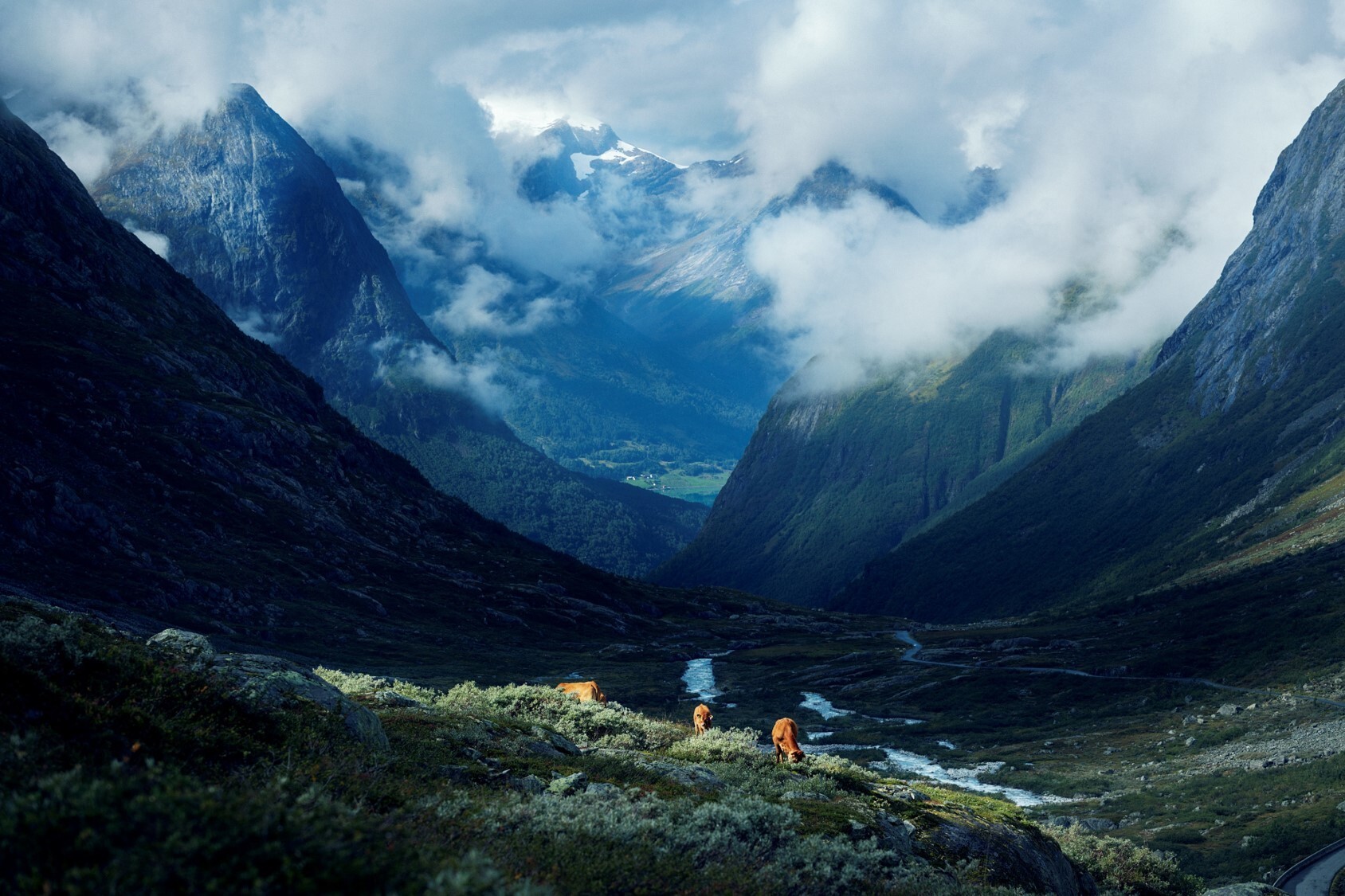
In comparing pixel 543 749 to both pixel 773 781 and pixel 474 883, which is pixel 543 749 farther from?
pixel 474 883

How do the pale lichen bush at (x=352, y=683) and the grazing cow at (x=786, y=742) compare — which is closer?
the pale lichen bush at (x=352, y=683)

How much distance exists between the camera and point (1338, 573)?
180m

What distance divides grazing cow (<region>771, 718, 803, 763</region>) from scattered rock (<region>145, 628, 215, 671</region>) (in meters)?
18.8

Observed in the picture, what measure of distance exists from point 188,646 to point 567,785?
9588 millimetres

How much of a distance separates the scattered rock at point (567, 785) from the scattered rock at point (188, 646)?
8077 mm

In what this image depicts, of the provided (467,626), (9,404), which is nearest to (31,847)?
(9,404)

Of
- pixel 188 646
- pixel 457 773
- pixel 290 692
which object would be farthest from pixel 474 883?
pixel 188 646

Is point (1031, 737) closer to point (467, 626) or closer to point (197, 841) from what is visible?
point (467, 626)

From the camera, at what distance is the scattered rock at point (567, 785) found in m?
19.4

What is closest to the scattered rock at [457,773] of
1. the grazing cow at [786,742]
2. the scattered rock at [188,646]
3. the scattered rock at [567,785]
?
the scattered rock at [567,785]

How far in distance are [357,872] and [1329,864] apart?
89.6 m

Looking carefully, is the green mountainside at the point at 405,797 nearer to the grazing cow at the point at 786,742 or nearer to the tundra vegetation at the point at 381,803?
the tundra vegetation at the point at 381,803

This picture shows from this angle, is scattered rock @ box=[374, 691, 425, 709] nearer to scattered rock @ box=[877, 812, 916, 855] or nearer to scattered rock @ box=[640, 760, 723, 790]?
scattered rock @ box=[640, 760, 723, 790]

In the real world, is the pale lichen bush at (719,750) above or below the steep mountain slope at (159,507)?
below
